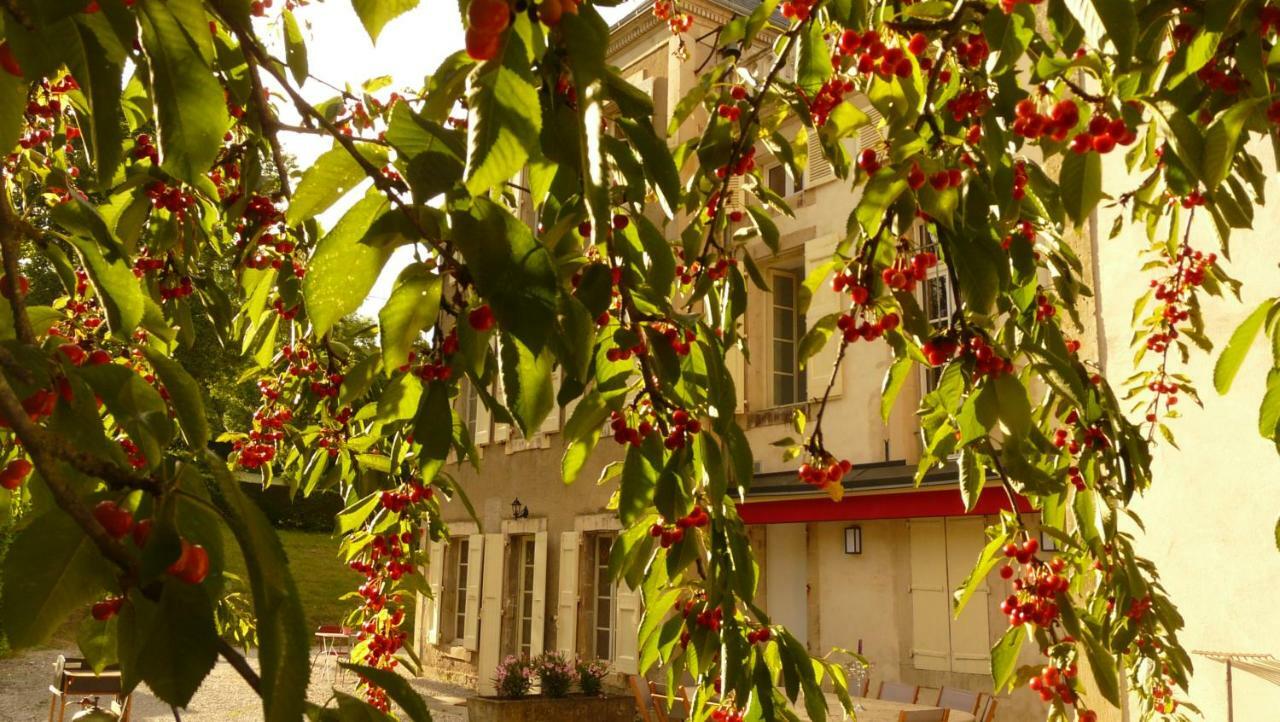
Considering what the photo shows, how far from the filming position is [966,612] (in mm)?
7273

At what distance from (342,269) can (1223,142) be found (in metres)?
1.09

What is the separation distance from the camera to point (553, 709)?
8.37m

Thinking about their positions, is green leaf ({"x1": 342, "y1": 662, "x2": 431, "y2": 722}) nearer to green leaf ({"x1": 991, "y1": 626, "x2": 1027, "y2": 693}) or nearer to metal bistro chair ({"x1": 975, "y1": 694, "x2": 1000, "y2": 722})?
green leaf ({"x1": 991, "y1": 626, "x2": 1027, "y2": 693})

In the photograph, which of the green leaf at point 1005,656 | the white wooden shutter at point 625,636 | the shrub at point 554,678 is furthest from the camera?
the white wooden shutter at point 625,636

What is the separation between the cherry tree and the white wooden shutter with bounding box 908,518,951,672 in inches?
182

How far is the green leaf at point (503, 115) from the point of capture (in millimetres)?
688

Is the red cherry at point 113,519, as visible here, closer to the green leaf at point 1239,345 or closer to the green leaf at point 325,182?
the green leaf at point 325,182

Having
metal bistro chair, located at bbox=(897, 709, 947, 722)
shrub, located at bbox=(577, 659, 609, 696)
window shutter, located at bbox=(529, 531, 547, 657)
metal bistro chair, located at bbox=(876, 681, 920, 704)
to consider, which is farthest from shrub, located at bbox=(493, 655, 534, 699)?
metal bistro chair, located at bbox=(897, 709, 947, 722)

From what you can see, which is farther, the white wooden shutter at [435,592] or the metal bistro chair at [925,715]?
the white wooden shutter at [435,592]

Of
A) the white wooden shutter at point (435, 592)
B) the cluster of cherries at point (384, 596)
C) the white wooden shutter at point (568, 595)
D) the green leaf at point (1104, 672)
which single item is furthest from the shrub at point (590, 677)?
the green leaf at point (1104, 672)

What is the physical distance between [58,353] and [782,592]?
8290 millimetres

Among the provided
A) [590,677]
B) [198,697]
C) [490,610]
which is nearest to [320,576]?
[198,697]

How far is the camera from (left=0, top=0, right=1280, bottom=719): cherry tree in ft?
2.24

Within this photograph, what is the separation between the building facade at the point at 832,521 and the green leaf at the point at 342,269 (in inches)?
169
